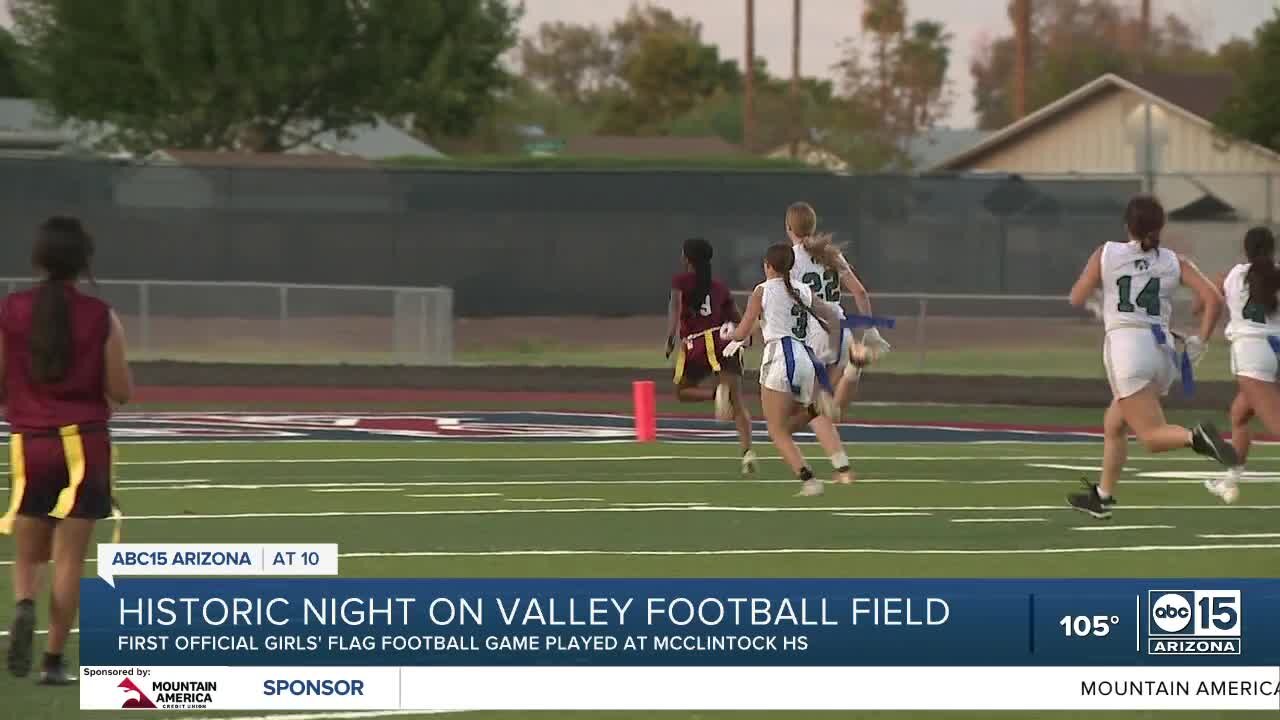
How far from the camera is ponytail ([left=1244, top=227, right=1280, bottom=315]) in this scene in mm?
16281

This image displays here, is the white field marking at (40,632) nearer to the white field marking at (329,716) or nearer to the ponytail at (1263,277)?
the white field marking at (329,716)

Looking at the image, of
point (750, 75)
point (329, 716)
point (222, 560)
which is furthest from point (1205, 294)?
point (750, 75)

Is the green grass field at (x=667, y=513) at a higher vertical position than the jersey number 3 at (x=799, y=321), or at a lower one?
lower

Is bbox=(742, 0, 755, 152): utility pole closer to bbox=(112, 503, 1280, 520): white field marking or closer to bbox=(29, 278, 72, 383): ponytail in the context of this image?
bbox=(112, 503, 1280, 520): white field marking

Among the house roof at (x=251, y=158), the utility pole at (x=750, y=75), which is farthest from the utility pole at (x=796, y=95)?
the house roof at (x=251, y=158)

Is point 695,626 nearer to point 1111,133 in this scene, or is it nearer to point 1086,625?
point 1086,625

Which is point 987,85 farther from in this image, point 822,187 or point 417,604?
point 417,604

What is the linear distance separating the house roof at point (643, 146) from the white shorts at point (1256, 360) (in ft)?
293

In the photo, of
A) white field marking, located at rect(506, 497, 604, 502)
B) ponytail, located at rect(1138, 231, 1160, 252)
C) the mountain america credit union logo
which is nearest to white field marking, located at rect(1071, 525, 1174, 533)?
ponytail, located at rect(1138, 231, 1160, 252)

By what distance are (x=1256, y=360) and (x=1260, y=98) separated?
34316 millimetres

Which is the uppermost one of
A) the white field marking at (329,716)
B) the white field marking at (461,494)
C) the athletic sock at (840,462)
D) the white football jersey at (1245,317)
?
the white football jersey at (1245,317)

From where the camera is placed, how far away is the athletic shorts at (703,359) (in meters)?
19.3

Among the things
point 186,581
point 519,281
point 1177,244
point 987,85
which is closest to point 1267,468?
point 186,581

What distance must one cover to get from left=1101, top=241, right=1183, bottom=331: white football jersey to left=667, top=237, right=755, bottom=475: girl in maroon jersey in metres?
4.59
